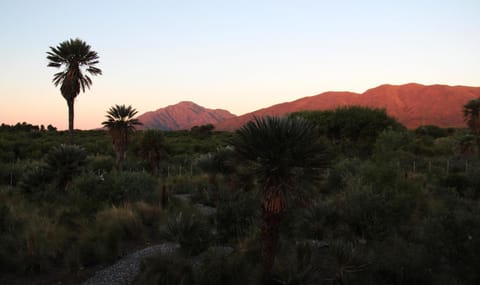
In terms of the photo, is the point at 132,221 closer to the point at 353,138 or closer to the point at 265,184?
the point at 265,184

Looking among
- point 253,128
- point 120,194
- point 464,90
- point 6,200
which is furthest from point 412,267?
point 464,90

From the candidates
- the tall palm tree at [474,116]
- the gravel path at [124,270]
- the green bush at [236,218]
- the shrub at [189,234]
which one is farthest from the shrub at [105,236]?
the tall palm tree at [474,116]

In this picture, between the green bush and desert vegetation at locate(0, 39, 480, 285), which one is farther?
the green bush

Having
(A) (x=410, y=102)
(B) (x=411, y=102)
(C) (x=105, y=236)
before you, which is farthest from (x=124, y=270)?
(B) (x=411, y=102)

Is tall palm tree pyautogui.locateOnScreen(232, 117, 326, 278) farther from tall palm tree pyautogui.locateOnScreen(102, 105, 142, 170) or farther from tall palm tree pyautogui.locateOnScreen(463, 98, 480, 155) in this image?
tall palm tree pyautogui.locateOnScreen(463, 98, 480, 155)

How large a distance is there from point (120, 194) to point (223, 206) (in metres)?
5.52

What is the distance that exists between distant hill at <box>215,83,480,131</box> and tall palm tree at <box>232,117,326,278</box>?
76513mm

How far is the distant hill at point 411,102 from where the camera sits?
8969cm

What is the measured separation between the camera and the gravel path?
6949 millimetres

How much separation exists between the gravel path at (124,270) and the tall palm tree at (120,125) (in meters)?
15.5

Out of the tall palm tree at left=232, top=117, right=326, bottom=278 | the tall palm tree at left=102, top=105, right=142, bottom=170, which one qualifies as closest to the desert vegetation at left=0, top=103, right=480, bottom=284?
the tall palm tree at left=232, top=117, right=326, bottom=278

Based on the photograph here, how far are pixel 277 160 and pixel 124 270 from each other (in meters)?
4.08

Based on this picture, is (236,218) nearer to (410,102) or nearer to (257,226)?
(257,226)

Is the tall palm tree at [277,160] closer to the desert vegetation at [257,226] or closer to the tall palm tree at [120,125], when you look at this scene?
the desert vegetation at [257,226]
